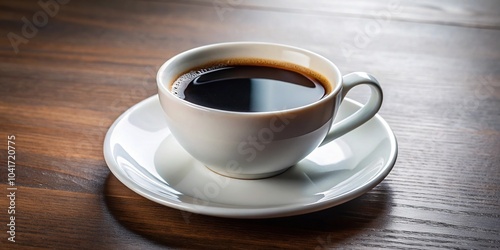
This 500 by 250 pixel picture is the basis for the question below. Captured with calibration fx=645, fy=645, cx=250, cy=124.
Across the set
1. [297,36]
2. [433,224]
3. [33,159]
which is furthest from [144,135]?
[297,36]

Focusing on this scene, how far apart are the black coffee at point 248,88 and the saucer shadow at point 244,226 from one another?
0.45ft

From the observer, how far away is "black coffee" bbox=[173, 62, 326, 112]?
792mm

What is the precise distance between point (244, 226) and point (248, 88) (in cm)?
21

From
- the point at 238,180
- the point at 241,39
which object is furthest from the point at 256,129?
the point at 241,39

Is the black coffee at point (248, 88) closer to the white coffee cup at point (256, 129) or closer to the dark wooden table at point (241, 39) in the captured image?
the white coffee cup at point (256, 129)

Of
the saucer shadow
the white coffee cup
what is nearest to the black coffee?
the white coffee cup

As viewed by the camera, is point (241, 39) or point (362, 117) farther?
point (241, 39)

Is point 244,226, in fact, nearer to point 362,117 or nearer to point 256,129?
point 256,129

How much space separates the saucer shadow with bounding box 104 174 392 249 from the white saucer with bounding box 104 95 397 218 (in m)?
→ 0.02

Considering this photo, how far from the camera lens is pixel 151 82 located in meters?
1.11

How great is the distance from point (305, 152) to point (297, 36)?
1.92 ft

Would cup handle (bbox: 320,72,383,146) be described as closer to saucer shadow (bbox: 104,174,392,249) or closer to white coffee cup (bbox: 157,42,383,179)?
white coffee cup (bbox: 157,42,383,179)

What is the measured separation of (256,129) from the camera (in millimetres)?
715

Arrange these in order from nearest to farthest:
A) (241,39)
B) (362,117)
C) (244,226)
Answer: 1. (244,226)
2. (362,117)
3. (241,39)
